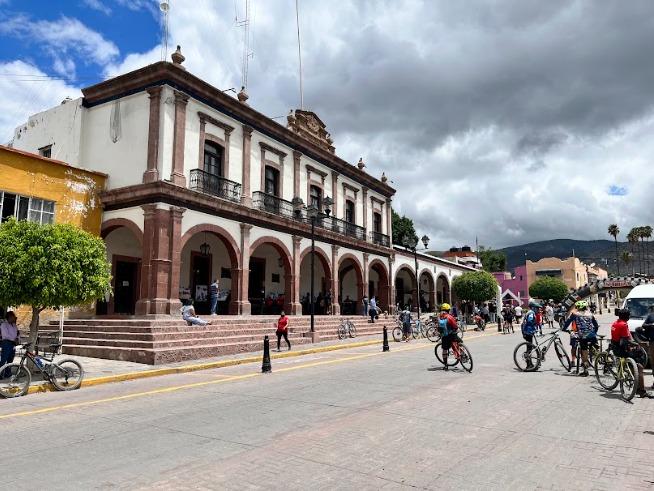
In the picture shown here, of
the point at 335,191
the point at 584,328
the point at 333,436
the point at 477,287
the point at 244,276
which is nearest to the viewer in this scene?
the point at 333,436

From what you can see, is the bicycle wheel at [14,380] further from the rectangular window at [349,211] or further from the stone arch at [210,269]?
the rectangular window at [349,211]

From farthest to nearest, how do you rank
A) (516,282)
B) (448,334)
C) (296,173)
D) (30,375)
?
1. (516,282)
2. (296,173)
3. (448,334)
4. (30,375)

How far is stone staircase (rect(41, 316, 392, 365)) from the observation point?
13.9 meters

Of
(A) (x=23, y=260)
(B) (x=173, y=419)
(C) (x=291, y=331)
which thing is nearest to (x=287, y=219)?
(C) (x=291, y=331)

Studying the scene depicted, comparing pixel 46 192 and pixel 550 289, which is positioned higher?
pixel 46 192

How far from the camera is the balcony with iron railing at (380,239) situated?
33.1m

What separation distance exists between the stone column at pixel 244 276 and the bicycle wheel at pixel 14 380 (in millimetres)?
11291

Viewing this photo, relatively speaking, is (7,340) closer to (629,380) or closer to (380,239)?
(629,380)

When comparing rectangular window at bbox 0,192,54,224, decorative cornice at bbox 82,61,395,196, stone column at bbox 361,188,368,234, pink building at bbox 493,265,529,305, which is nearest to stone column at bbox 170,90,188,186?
decorative cornice at bbox 82,61,395,196

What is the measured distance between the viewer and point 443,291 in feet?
154

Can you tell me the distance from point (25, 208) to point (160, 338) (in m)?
6.67

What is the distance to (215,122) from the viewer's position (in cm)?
2070

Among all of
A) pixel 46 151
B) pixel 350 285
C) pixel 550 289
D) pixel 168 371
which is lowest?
pixel 168 371

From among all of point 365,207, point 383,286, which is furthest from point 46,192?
point 383,286
